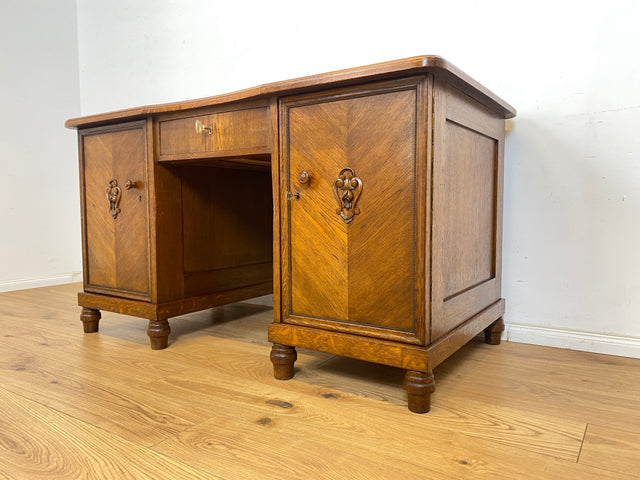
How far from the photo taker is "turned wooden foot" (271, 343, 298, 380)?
124cm

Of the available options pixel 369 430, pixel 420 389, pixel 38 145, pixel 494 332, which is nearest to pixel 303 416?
pixel 369 430

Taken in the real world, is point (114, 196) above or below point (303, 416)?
above

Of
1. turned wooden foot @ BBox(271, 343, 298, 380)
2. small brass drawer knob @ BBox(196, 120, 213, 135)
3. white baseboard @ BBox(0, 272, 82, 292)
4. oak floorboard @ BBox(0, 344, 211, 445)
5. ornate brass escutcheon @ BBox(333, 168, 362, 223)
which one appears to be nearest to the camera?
oak floorboard @ BBox(0, 344, 211, 445)

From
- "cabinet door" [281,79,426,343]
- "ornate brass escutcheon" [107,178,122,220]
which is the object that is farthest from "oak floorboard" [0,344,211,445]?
"ornate brass escutcheon" [107,178,122,220]

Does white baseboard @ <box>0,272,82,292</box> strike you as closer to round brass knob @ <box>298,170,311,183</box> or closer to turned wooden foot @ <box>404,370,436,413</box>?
round brass knob @ <box>298,170,311,183</box>

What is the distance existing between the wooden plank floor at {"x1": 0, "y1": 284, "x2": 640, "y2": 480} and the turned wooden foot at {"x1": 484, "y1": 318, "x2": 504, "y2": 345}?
0.17ft

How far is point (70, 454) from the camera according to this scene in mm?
864

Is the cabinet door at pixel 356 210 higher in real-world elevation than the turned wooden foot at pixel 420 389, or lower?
higher

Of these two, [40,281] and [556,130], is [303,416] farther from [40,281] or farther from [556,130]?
[40,281]

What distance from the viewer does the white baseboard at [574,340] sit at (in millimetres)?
1404

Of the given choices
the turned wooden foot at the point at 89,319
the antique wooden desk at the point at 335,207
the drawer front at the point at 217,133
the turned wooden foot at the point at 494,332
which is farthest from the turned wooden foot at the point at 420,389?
the turned wooden foot at the point at 89,319

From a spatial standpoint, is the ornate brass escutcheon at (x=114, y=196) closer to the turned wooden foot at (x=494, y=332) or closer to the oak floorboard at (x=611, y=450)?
the turned wooden foot at (x=494, y=332)

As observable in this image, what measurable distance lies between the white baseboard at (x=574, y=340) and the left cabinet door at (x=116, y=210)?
126 cm

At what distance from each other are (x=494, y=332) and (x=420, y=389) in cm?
63
